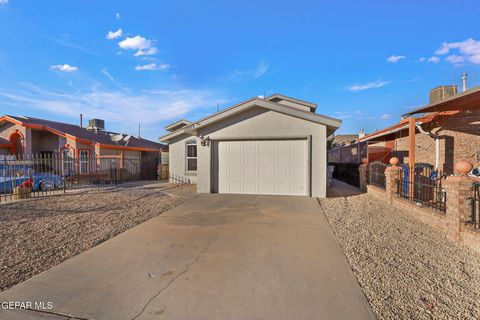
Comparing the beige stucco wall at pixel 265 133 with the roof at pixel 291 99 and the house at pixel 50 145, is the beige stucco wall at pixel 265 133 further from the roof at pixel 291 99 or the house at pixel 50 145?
the house at pixel 50 145

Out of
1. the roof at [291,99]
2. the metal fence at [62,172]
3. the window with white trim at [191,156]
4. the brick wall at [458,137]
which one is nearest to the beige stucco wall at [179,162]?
the window with white trim at [191,156]

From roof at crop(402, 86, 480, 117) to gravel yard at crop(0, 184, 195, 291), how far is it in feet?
29.3

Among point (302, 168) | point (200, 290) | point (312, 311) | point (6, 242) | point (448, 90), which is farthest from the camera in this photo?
point (448, 90)

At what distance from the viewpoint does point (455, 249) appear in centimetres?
415

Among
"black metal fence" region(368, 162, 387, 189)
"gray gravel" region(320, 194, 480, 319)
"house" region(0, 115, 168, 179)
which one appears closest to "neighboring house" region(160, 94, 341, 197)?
"black metal fence" region(368, 162, 387, 189)

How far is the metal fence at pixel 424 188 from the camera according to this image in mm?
5680

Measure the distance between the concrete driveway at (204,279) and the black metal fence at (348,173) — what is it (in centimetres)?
832

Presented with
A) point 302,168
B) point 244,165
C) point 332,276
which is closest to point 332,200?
point 302,168

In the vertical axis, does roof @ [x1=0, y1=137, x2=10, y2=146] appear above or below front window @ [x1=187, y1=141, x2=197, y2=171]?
above

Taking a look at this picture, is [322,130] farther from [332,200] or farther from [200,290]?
[200,290]

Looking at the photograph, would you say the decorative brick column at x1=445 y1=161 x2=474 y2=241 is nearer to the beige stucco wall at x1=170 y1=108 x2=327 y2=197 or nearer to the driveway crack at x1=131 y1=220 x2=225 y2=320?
the beige stucco wall at x1=170 y1=108 x2=327 y2=197

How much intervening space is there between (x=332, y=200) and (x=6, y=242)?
→ 29.6 ft

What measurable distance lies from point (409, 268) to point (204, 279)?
314cm

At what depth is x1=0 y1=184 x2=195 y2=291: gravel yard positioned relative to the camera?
3.75 metres
